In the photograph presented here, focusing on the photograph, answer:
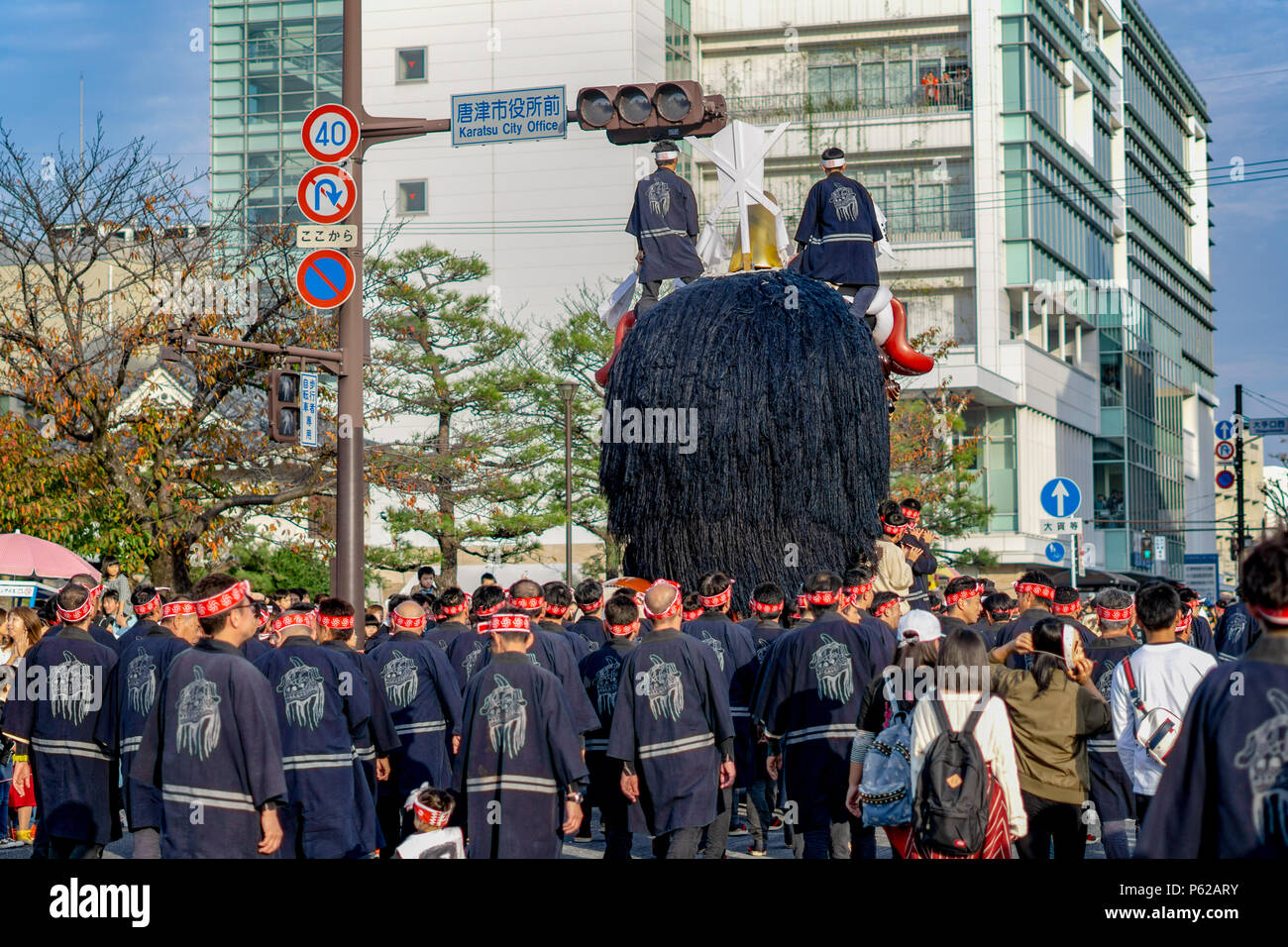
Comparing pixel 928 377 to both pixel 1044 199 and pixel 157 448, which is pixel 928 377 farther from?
pixel 157 448

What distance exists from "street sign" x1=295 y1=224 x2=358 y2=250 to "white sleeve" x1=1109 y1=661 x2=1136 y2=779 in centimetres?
774

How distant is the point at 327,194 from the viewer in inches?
516

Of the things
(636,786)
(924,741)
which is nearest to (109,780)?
(636,786)

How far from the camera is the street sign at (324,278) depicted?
13.0 m

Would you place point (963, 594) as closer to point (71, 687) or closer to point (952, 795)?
point (952, 795)

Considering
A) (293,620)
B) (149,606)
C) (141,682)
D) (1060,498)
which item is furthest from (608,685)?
(1060,498)

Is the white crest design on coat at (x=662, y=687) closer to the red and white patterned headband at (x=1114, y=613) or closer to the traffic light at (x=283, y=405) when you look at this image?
the red and white patterned headband at (x=1114, y=613)

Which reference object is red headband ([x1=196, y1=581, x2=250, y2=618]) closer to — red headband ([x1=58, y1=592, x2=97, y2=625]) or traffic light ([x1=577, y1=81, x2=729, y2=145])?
red headband ([x1=58, y1=592, x2=97, y2=625])

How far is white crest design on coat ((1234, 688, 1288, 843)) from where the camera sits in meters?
3.86

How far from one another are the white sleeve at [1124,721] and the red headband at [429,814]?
3188mm

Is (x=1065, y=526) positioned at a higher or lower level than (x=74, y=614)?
higher

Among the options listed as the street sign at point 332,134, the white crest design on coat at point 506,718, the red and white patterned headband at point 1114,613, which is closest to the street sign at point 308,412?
the street sign at point 332,134

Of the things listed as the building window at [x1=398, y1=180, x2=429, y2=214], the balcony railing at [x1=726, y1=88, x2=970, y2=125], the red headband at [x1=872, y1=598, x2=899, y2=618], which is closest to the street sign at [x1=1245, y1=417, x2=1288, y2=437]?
the balcony railing at [x1=726, y1=88, x2=970, y2=125]

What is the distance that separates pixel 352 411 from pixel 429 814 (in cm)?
613
